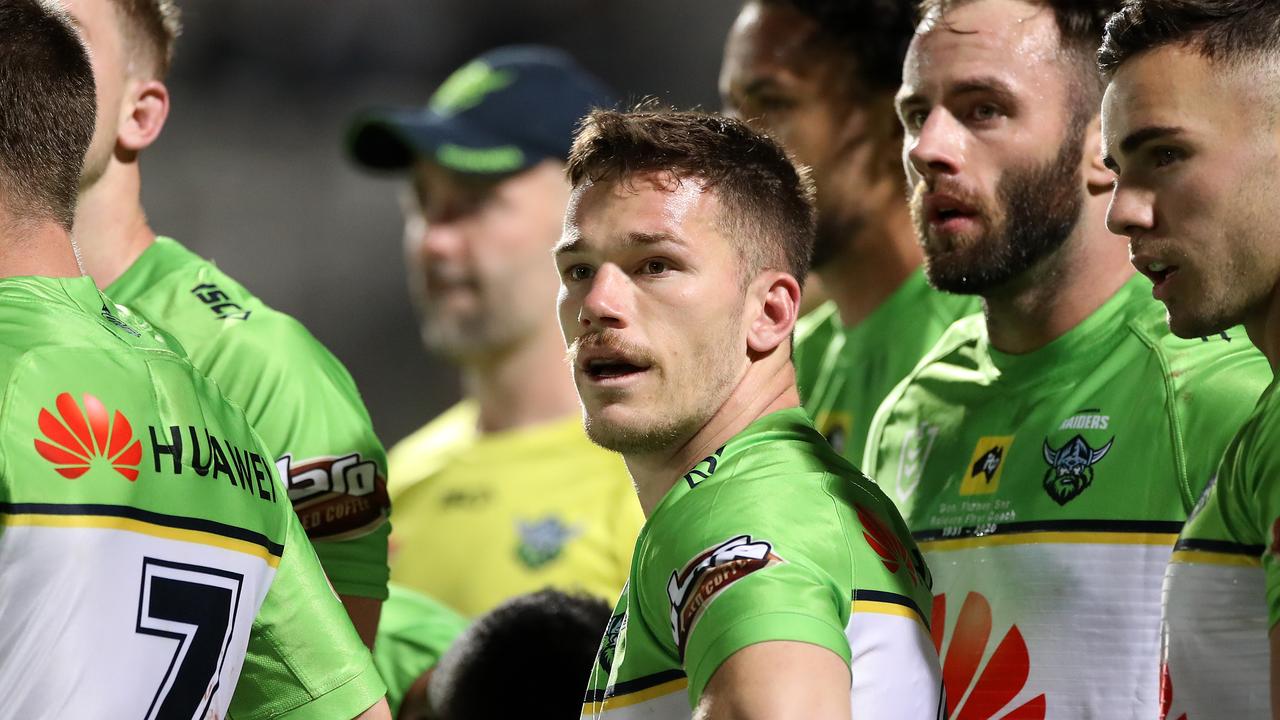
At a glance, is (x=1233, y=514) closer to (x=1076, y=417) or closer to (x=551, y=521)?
(x=1076, y=417)

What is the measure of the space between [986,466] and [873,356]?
1081 mm

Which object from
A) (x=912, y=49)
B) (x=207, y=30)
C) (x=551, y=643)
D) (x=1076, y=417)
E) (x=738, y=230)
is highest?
(x=207, y=30)

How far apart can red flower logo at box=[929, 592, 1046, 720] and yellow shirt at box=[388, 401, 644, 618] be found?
1.94m

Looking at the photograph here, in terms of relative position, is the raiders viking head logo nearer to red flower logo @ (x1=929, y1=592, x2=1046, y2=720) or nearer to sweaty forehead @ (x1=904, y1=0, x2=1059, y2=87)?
red flower logo @ (x1=929, y1=592, x2=1046, y2=720)

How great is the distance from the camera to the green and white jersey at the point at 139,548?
2.03 m

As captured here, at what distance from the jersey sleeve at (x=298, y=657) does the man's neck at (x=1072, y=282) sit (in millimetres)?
1554

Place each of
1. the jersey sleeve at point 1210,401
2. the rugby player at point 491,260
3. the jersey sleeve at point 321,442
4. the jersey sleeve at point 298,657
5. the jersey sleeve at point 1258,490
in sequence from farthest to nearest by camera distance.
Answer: the rugby player at point 491,260, the jersey sleeve at point 321,442, the jersey sleeve at point 1210,401, the jersey sleeve at point 298,657, the jersey sleeve at point 1258,490

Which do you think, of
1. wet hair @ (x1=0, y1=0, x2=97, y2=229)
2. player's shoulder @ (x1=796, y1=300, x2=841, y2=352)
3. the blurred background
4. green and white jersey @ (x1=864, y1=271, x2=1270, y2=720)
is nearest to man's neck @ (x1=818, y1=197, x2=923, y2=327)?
player's shoulder @ (x1=796, y1=300, x2=841, y2=352)

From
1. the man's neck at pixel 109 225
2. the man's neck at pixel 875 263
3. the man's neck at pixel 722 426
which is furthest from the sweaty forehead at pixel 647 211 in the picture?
the man's neck at pixel 875 263

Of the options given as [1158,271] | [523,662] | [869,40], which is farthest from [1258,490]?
[869,40]

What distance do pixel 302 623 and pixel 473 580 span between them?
285 centimetres

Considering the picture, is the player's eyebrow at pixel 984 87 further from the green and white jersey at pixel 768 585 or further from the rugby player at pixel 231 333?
the rugby player at pixel 231 333

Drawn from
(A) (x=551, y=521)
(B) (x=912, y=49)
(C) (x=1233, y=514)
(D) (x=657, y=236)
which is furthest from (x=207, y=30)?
(C) (x=1233, y=514)

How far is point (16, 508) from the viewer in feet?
6.57
